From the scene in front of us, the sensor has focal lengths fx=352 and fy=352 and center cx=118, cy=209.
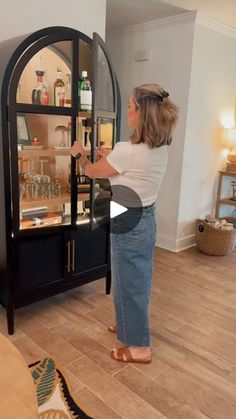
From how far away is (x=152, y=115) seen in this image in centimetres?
162

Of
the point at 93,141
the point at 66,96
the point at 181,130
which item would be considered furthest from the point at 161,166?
the point at 181,130

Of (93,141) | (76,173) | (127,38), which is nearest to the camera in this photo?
(93,141)

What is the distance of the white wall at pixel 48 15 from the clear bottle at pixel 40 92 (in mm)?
317

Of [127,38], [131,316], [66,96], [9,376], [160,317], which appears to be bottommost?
[160,317]

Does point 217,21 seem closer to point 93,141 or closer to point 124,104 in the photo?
point 124,104

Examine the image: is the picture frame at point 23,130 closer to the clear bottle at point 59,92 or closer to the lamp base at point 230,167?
the clear bottle at point 59,92

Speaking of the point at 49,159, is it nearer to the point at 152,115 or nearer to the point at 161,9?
the point at 152,115

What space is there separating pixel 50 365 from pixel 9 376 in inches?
41.3

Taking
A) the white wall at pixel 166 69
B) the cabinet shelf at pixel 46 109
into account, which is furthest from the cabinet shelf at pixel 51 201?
the white wall at pixel 166 69

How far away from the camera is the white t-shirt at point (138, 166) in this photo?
64.6 inches

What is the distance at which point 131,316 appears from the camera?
1.92m

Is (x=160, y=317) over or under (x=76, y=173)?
under

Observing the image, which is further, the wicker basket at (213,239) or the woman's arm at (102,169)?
the wicker basket at (213,239)

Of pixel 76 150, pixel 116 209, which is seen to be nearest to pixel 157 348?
pixel 116 209
